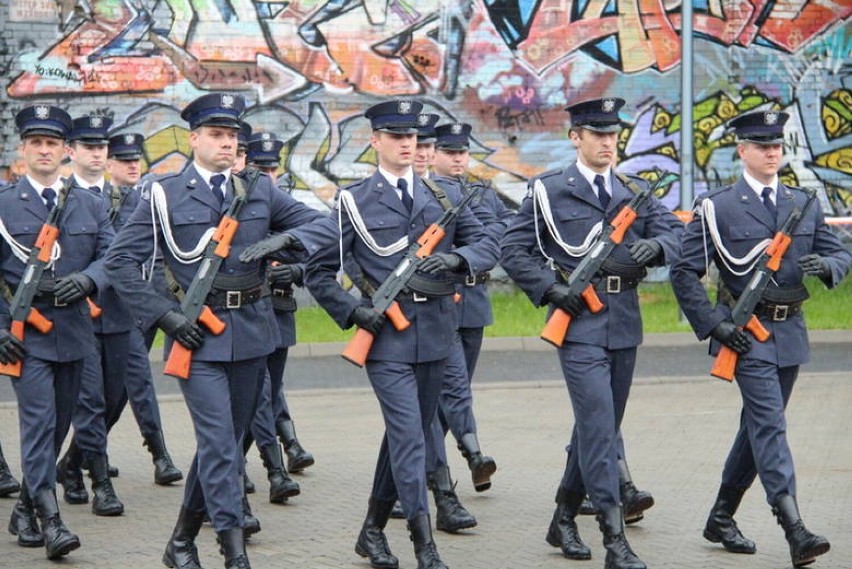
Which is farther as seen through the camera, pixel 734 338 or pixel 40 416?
pixel 40 416

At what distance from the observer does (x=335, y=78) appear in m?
20.9

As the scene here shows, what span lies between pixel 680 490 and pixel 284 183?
10595 mm

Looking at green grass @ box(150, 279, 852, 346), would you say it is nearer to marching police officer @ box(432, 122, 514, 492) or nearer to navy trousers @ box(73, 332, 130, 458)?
marching police officer @ box(432, 122, 514, 492)

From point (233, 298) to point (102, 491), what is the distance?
2.48m

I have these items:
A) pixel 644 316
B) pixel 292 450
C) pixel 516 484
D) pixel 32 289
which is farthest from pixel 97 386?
pixel 644 316

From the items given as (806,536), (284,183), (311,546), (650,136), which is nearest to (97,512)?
(311,546)

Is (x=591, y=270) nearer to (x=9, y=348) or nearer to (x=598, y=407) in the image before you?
(x=598, y=407)

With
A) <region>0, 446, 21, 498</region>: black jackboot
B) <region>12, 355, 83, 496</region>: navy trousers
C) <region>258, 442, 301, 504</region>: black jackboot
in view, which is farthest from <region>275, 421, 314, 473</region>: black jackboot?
<region>12, 355, 83, 496</region>: navy trousers

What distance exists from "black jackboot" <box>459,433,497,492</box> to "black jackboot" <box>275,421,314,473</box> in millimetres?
1107

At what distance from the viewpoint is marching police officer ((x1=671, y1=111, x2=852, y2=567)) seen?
27.2ft

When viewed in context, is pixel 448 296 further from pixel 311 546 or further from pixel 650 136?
pixel 650 136

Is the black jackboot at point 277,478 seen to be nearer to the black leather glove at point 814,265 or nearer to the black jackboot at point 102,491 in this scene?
the black jackboot at point 102,491

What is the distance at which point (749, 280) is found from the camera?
332 inches

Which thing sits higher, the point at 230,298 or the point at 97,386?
the point at 230,298
